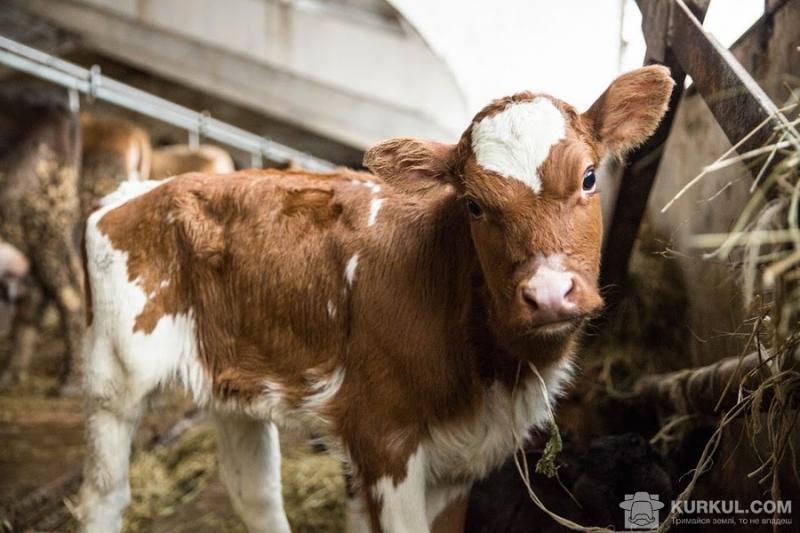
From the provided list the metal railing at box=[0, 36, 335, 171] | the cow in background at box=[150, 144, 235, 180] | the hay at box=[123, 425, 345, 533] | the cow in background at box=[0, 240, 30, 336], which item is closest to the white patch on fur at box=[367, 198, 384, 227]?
the hay at box=[123, 425, 345, 533]

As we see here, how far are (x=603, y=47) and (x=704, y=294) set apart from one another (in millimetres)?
1015

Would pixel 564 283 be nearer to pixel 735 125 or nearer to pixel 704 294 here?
pixel 735 125

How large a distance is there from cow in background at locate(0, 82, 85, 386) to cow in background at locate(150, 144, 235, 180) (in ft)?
2.52

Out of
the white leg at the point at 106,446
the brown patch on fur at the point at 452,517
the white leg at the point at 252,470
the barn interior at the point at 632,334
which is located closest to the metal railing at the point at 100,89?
the barn interior at the point at 632,334

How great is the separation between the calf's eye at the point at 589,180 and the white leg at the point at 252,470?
1862 millimetres

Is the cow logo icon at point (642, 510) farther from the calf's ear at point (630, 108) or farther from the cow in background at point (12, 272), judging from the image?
the cow in background at point (12, 272)

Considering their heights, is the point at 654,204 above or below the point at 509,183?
above

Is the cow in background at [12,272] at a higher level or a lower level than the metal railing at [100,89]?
lower

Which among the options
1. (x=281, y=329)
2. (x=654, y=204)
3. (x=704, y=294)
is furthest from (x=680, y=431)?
(x=281, y=329)

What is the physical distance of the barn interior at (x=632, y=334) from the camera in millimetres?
2240

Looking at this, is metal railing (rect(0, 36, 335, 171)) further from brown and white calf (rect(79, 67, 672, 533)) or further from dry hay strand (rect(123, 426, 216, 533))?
brown and white calf (rect(79, 67, 672, 533))

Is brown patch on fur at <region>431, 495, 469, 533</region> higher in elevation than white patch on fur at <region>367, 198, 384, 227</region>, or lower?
lower

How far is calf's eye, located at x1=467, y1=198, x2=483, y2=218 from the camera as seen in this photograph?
7.83 ft

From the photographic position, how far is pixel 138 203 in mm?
3295
